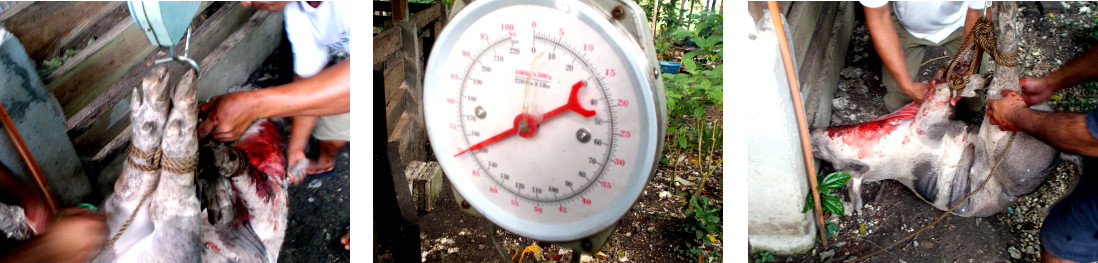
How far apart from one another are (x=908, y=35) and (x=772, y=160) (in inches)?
11.1

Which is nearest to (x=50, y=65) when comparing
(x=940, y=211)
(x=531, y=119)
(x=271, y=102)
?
(x=271, y=102)

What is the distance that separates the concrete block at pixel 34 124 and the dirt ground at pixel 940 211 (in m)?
1.22

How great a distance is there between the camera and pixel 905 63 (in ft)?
3.04

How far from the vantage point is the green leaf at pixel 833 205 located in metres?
1.02

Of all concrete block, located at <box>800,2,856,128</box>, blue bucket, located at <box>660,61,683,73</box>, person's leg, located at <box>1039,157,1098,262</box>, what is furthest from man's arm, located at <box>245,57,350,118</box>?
person's leg, located at <box>1039,157,1098,262</box>

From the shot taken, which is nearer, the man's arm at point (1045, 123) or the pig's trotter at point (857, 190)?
the man's arm at point (1045, 123)

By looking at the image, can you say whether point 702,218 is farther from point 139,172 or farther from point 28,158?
point 28,158

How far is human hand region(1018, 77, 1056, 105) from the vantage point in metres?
0.85

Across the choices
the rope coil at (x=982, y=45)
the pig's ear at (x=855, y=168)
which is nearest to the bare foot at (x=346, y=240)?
the pig's ear at (x=855, y=168)

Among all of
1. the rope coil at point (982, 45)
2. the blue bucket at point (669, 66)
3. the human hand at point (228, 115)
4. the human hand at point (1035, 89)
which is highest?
the rope coil at point (982, 45)

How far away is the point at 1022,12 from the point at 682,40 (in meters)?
0.45

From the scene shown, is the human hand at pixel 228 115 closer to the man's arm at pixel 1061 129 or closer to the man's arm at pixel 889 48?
the man's arm at pixel 889 48

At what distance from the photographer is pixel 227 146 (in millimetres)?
1032

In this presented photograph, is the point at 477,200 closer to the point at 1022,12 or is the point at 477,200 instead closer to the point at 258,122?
the point at 258,122
